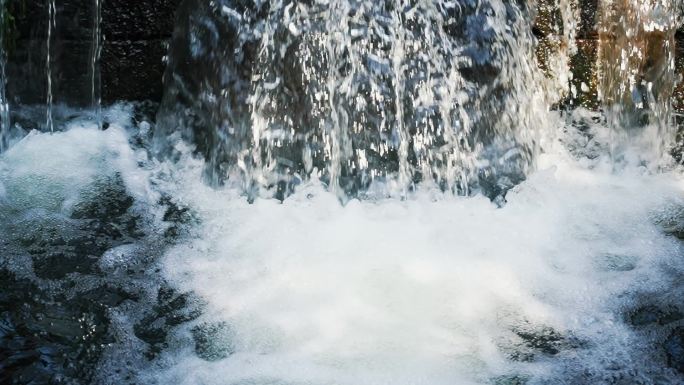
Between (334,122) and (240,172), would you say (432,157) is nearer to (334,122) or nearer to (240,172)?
(334,122)

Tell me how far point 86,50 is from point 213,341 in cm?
262

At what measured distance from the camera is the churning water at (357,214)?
2.75m

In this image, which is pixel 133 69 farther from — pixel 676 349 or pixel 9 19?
pixel 676 349

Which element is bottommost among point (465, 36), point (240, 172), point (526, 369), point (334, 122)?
point (526, 369)

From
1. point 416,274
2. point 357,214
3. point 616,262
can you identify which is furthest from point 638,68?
point 416,274

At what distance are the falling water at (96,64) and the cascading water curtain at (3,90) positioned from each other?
0.54 metres

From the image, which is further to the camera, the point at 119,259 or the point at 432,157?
the point at 432,157

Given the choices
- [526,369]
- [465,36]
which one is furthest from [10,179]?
[526,369]

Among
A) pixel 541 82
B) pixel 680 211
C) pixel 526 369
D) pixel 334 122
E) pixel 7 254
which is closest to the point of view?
pixel 526 369

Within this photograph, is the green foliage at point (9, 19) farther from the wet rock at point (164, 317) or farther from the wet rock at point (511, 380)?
the wet rock at point (511, 380)

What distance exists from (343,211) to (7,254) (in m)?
1.73

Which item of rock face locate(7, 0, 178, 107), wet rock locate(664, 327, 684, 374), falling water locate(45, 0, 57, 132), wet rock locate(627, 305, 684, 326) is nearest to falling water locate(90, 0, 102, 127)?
rock face locate(7, 0, 178, 107)

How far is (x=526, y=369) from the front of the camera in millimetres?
2643

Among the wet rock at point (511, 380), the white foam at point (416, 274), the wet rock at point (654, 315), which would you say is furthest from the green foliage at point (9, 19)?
the wet rock at point (654, 315)
